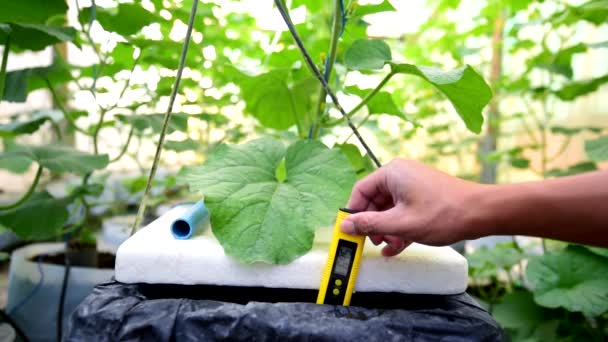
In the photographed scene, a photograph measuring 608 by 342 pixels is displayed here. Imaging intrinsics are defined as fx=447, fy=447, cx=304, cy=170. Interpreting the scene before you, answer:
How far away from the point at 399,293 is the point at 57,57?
2.72 ft

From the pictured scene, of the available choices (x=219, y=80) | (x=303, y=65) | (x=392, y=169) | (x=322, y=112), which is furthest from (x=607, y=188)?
(x=219, y=80)

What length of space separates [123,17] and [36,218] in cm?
42

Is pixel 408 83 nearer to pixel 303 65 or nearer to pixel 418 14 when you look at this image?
pixel 418 14

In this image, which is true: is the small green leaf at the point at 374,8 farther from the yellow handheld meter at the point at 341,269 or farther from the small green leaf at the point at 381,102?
the yellow handheld meter at the point at 341,269

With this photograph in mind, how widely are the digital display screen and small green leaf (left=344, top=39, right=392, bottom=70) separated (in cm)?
27

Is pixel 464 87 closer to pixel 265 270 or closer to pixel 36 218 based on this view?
pixel 265 270

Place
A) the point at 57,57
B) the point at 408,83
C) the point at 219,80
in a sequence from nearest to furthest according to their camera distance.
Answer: the point at 57,57
the point at 219,80
the point at 408,83

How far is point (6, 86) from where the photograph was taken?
79cm

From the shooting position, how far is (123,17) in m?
0.77

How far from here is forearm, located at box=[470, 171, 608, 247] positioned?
1.27 ft

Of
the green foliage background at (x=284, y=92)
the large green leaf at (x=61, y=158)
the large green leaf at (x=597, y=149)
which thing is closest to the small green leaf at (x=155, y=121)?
the green foliage background at (x=284, y=92)

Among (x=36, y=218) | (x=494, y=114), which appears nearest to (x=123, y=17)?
(x=36, y=218)

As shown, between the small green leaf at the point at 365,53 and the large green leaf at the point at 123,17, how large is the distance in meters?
0.37

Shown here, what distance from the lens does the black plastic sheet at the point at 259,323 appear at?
43 centimetres
